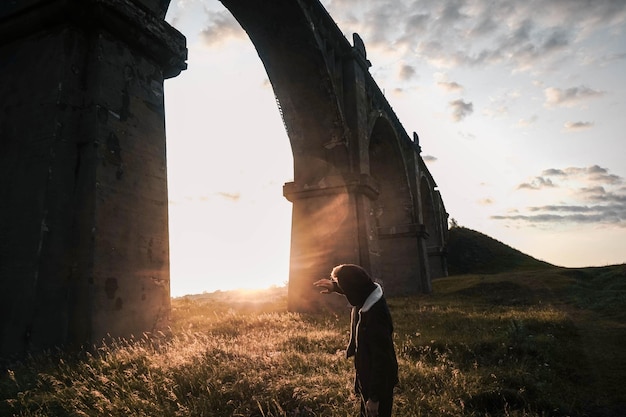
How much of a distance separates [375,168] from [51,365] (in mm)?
17222

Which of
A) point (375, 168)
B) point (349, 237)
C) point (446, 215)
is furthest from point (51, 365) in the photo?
point (446, 215)

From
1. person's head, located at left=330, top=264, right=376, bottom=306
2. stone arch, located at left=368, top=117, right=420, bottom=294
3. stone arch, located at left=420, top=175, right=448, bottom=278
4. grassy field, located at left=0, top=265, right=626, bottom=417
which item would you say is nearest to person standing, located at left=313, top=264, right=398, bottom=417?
person's head, located at left=330, top=264, right=376, bottom=306

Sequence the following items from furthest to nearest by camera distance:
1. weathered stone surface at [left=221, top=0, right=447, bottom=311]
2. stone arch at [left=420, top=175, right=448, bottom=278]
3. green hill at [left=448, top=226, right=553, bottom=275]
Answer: green hill at [left=448, top=226, right=553, bottom=275] → stone arch at [left=420, top=175, right=448, bottom=278] → weathered stone surface at [left=221, top=0, right=447, bottom=311]

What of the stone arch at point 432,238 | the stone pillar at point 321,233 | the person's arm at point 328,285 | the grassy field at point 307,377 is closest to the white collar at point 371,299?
the person's arm at point 328,285

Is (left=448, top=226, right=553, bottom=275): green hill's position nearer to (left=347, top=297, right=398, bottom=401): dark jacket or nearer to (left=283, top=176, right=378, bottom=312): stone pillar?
(left=283, top=176, right=378, bottom=312): stone pillar

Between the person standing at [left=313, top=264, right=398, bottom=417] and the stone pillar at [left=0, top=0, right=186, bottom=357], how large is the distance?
2509 mm

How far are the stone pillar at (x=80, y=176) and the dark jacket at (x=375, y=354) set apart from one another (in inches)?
105

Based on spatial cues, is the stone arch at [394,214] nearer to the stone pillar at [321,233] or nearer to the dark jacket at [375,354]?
the stone pillar at [321,233]

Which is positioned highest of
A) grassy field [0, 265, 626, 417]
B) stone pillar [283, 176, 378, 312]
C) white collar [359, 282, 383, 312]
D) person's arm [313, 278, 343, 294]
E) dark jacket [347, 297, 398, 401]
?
stone pillar [283, 176, 378, 312]

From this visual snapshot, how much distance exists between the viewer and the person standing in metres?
2.67

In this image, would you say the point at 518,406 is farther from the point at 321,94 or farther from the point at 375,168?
the point at 375,168

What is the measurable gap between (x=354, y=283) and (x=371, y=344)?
0.43m

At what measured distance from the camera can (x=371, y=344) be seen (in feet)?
9.02

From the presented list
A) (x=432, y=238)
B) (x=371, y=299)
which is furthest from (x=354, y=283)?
(x=432, y=238)
